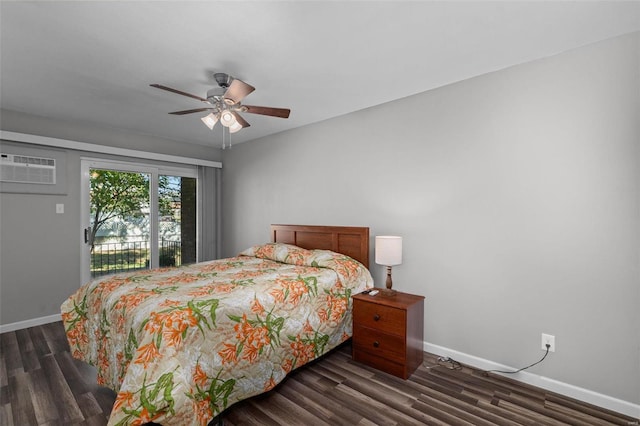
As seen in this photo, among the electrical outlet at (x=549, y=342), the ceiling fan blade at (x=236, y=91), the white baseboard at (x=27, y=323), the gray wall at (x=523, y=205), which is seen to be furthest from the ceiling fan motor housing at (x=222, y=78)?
the white baseboard at (x=27, y=323)

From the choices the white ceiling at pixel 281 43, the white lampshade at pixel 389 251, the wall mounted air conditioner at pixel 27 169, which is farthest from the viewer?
the wall mounted air conditioner at pixel 27 169

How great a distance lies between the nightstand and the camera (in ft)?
7.89

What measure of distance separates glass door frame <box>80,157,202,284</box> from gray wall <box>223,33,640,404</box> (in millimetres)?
2884

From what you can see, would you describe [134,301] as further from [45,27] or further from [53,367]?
[45,27]

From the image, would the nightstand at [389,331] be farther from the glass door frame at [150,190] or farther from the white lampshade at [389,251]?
the glass door frame at [150,190]

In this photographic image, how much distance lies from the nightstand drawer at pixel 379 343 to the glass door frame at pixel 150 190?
3.37 metres

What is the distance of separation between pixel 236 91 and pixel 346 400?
→ 2333 mm

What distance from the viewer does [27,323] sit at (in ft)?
11.5

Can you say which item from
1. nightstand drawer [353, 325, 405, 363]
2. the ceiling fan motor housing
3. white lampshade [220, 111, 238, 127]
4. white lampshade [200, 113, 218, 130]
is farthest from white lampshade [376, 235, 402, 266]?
the ceiling fan motor housing

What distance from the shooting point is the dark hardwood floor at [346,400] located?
6.29ft

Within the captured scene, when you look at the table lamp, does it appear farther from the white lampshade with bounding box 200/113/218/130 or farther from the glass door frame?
the glass door frame

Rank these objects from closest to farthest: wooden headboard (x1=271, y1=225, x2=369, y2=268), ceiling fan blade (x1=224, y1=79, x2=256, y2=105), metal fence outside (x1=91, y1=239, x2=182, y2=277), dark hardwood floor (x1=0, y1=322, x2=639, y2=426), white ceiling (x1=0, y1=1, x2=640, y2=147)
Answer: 1. white ceiling (x1=0, y1=1, x2=640, y2=147)
2. dark hardwood floor (x1=0, y1=322, x2=639, y2=426)
3. ceiling fan blade (x1=224, y1=79, x2=256, y2=105)
4. wooden headboard (x1=271, y1=225, x2=369, y2=268)
5. metal fence outside (x1=91, y1=239, x2=182, y2=277)

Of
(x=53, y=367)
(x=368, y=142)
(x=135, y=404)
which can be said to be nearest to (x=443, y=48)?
(x=368, y=142)

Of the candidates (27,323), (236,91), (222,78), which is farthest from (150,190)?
(236,91)
